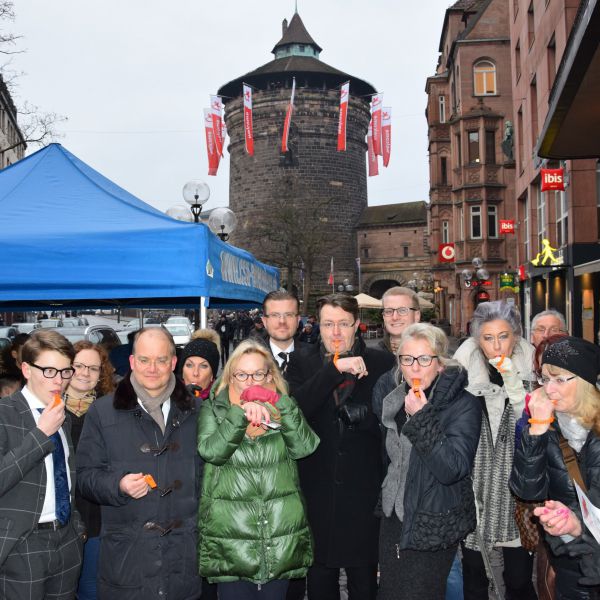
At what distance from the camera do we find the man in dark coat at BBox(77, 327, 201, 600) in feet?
9.71

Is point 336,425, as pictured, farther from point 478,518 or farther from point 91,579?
point 91,579

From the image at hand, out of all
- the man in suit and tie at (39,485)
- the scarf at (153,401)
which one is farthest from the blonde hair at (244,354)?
the man in suit and tie at (39,485)

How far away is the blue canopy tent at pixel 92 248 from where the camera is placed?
14.9 ft

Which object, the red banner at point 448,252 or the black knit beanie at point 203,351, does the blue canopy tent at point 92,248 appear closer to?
the black knit beanie at point 203,351

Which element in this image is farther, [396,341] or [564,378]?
[396,341]

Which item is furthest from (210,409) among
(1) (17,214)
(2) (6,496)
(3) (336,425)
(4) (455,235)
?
(4) (455,235)

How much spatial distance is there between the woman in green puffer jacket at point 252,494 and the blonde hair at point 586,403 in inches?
46.6

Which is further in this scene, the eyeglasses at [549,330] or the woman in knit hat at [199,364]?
the eyeglasses at [549,330]

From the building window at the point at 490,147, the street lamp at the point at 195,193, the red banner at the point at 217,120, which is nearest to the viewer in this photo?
the street lamp at the point at 195,193

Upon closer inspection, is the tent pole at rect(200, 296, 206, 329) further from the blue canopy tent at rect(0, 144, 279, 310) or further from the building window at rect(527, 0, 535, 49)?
the building window at rect(527, 0, 535, 49)

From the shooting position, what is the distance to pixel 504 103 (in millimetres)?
28609

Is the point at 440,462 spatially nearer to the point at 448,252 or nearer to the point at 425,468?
the point at 425,468

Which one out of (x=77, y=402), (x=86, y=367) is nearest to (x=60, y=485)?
(x=77, y=402)

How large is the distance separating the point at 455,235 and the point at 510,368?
2767 centimetres
